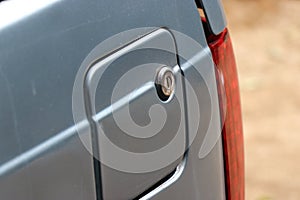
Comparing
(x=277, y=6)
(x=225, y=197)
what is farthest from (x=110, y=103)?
(x=277, y=6)

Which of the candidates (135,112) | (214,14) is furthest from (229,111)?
(135,112)

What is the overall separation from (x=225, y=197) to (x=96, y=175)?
0.68 meters

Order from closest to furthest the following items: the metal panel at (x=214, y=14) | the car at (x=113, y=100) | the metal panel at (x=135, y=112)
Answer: the car at (x=113, y=100)
the metal panel at (x=135, y=112)
the metal panel at (x=214, y=14)

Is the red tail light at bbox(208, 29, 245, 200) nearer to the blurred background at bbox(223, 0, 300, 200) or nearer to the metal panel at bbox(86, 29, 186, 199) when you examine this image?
the metal panel at bbox(86, 29, 186, 199)

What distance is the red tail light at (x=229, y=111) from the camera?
234cm

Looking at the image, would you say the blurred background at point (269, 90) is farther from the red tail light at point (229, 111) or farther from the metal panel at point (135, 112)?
the metal panel at point (135, 112)

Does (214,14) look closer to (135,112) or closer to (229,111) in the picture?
(229,111)

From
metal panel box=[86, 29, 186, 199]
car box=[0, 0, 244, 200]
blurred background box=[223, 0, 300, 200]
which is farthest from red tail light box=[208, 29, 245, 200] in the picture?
blurred background box=[223, 0, 300, 200]

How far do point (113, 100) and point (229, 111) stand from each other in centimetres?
60

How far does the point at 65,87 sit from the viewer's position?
1784 millimetres

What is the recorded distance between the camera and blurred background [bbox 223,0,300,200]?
4.81m

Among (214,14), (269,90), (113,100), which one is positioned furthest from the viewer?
(269,90)

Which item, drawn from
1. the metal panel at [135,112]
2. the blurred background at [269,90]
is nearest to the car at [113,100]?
the metal panel at [135,112]

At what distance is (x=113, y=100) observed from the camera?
1903 millimetres
